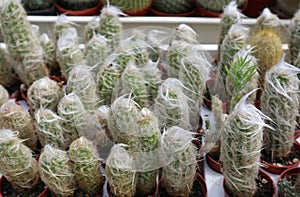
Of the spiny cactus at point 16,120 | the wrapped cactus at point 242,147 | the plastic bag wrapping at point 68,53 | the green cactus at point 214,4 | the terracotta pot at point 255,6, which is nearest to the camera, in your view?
the wrapped cactus at point 242,147

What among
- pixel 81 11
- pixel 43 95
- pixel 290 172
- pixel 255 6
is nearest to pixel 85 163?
pixel 43 95

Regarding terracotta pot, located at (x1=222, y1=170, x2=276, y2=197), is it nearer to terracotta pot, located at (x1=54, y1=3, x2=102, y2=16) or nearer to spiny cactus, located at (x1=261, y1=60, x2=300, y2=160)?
spiny cactus, located at (x1=261, y1=60, x2=300, y2=160)

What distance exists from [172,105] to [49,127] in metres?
0.35

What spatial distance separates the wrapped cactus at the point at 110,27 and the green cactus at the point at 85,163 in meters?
0.50

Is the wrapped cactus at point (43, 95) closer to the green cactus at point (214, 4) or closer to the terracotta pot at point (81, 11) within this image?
the terracotta pot at point (81, 11)

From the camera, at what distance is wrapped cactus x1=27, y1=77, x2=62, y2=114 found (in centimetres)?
122

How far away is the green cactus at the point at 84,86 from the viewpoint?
1.20 meters

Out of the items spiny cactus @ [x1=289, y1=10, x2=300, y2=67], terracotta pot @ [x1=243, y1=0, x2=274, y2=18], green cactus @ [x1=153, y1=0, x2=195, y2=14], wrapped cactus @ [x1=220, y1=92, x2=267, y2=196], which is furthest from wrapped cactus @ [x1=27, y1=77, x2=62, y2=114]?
terracotta pot @ [x1=243, y1=0, x2=274, y2=18]

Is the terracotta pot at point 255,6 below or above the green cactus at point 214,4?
below

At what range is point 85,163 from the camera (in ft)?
3.36

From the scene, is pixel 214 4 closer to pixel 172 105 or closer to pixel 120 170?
pixel 172 105

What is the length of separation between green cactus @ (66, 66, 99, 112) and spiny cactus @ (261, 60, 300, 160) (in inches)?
20.7

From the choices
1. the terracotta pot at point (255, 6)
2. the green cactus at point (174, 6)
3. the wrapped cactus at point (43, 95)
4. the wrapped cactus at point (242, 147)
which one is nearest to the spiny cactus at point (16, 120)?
the wrapped cactus at point (43, 95)

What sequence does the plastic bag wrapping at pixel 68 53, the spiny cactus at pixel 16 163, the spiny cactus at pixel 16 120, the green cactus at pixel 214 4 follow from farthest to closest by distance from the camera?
the green cactus at pixel 214 4 → the plastic bag wrapping at pixel 68 53 → the spiny cactus at pixel 16 120 → the spiny cactus at pixel 16 163
